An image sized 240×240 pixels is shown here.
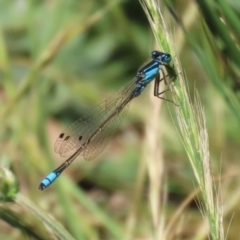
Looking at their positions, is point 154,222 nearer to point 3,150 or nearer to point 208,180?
point 208,180

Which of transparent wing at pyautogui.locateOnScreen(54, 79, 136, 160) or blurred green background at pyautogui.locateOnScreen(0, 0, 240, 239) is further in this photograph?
transparent wing at pyautogui.locateOnScreen(54, 79, 136, 160)

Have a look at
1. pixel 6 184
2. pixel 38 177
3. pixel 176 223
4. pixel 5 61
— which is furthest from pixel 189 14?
pixel 6 184

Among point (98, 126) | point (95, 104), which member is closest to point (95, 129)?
point (98, 126)

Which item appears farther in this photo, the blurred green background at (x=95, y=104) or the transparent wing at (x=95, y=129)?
the transparent wing at (x=95, y=129)

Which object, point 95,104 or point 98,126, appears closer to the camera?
point 98,126

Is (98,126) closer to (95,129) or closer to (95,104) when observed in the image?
(95,129)
